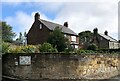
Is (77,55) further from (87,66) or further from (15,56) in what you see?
(15,56)

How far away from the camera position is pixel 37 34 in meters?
46.1

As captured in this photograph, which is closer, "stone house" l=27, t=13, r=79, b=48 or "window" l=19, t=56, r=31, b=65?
"window" l=19, t=56, r=31, b=65

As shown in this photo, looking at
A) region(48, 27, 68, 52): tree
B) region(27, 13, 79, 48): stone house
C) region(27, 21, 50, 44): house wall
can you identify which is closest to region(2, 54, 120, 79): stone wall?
region(48, 27, 68, 52): tree

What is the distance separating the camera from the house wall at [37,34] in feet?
146

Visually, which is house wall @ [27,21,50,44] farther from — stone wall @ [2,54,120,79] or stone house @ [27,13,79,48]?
stone wall @ [2,54,120,79]

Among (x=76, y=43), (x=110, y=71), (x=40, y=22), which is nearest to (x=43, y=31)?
(x=40, y=22)

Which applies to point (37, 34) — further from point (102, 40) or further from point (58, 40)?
point (102, 40)

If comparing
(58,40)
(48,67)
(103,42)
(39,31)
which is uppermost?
(39,31)

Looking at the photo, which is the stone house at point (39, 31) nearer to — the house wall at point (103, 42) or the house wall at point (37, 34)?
the house wall at point (37, 34)

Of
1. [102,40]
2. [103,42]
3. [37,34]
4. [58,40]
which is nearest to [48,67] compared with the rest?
[58,40]

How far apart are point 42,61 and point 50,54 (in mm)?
956

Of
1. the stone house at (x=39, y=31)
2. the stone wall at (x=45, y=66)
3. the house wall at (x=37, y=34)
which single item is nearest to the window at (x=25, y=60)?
the stone wall at (x=45, y=66)

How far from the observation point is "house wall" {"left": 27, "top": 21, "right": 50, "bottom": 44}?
44.6 m

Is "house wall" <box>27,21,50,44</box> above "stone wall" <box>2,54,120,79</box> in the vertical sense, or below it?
above
